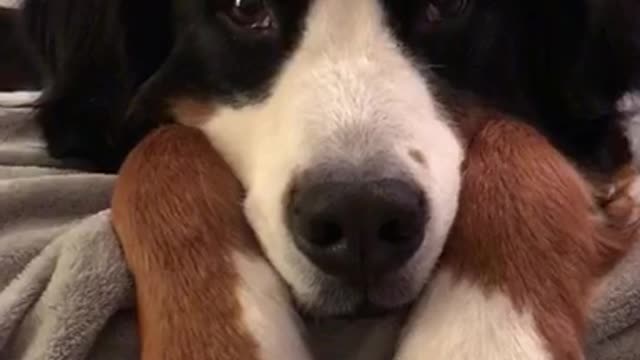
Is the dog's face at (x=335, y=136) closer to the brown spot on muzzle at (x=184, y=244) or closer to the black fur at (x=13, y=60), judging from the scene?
the brown spot on muzzle at (x=184, y=244)

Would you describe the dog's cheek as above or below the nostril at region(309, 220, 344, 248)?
below

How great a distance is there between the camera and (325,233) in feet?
3.40

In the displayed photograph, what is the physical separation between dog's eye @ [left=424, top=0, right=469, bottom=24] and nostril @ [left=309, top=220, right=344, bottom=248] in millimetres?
332

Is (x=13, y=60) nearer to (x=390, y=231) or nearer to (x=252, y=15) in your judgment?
(x=252, y=15)

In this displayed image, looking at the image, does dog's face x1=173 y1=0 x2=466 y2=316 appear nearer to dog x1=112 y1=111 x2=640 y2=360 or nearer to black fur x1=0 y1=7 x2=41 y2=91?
dog x1=112 y1=111 x2=640 y2=360

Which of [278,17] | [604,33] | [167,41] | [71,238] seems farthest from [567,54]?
[71,238]

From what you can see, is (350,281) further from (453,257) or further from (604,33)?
(604,33)

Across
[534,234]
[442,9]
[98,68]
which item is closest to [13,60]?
[98,68]

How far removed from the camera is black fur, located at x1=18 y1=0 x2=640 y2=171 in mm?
1302

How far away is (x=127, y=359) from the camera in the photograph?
3.64ft

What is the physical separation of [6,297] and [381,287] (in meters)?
0.34

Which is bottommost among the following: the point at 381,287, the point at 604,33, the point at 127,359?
the point at 127,359

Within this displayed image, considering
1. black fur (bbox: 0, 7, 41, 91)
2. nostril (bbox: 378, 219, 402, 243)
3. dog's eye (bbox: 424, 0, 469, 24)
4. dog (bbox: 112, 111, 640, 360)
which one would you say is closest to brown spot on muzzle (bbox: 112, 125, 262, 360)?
dog (bbox: 112, 111, 640, 360)

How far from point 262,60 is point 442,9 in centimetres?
19
